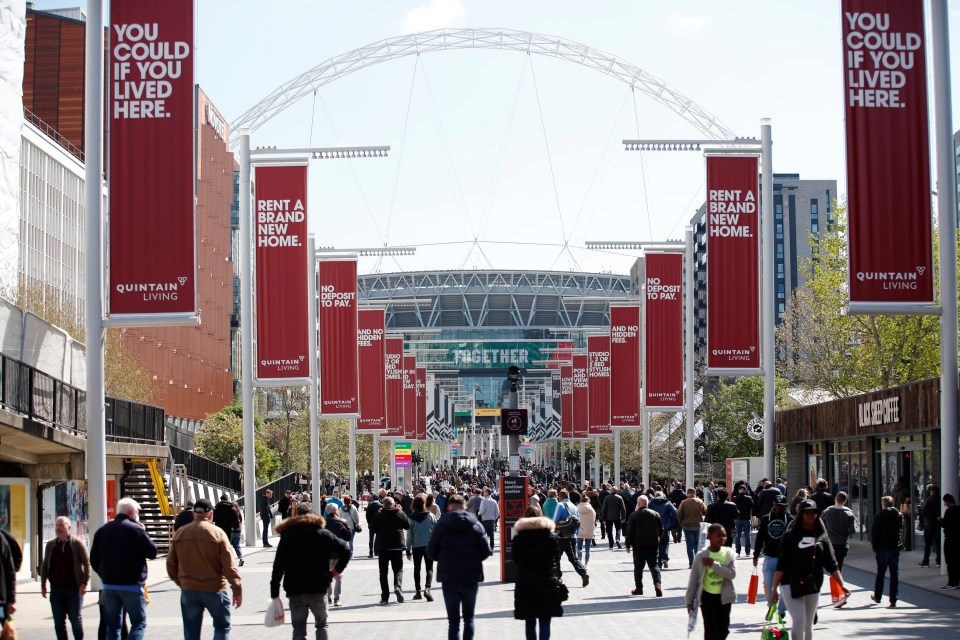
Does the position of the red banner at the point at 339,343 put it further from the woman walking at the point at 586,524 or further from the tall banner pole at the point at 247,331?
the woman walking at the point at 586,524

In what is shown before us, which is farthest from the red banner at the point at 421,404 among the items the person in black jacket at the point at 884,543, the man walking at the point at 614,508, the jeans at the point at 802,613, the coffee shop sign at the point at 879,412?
the jeans at the point at 802,613

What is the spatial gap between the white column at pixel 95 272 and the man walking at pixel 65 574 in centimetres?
587

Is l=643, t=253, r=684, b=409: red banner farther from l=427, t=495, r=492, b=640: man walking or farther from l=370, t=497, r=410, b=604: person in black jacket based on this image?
l=427, t=495, r=492, b=640: man walking

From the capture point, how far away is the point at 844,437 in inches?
1287

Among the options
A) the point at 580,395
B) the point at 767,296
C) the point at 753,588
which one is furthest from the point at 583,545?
the point at 580,395

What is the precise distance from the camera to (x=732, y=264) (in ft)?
89.1

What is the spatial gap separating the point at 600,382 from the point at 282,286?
842 inches

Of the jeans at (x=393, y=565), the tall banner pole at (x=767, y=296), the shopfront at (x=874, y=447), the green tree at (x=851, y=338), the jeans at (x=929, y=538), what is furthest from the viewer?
the green tree at (x=851, y=338)

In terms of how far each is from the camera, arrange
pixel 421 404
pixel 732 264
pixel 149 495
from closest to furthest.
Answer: pixel 732 264
pixel 149 495
pixel 421 404

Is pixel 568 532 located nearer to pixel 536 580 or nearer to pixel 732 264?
pixel 732 264

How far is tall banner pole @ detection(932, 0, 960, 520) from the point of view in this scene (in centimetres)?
2120

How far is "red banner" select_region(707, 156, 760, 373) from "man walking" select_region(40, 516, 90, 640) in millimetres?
15920

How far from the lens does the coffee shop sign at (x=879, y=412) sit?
1089 inches

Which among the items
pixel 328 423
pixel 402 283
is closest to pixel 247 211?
pixel 328 423
